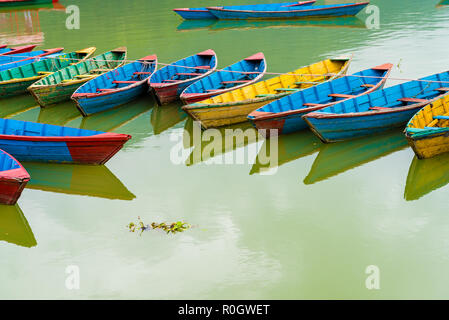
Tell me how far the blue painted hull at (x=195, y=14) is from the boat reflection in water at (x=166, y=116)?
1502 cm

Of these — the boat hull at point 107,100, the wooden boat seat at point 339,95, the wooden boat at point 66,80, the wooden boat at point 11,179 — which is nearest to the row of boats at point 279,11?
the wooden boat at point 66,80

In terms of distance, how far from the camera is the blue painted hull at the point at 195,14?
2817 cm

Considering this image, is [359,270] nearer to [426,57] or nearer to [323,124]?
[323,124]

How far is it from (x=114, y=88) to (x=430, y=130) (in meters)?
9.10

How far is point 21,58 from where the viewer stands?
713 inches

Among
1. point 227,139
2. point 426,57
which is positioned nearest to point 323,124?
point 227,139

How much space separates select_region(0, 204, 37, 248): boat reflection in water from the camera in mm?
8609

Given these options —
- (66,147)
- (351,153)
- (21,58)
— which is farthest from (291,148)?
(21,58)

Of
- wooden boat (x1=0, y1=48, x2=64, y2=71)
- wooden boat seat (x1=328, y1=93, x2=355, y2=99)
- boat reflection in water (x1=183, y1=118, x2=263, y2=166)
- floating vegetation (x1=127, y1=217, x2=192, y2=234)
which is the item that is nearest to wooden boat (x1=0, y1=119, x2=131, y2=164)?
boat reflection in water (x1=183, y1=118, x2=263, y2=166)

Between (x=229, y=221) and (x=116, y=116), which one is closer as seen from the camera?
(x=229, y=221)

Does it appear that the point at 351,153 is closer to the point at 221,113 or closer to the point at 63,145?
the point at 221,113

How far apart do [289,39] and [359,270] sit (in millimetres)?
16463

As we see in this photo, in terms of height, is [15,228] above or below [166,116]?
below

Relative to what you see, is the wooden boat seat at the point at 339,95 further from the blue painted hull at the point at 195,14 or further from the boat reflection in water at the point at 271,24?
the blue painted hull at the point at 195,14
